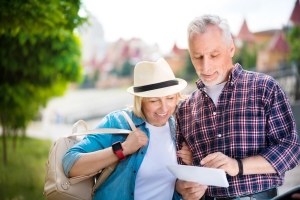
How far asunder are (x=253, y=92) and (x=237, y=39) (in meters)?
10.9

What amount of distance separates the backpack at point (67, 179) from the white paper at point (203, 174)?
54 cm

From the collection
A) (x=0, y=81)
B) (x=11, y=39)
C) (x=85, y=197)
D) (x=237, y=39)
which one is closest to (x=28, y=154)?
(x=0, y=81)

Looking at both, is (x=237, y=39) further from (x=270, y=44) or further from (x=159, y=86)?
(x=159, y=86)

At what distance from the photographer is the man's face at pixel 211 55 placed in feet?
7.02

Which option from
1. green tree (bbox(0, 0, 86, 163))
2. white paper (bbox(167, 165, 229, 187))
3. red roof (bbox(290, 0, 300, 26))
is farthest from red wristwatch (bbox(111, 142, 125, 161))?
red roof (bbox(290, 0, 300, 26))

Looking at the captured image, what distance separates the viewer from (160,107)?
2408mm

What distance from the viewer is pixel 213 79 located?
2191 millimetres

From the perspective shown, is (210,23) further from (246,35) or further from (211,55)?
(246,35)

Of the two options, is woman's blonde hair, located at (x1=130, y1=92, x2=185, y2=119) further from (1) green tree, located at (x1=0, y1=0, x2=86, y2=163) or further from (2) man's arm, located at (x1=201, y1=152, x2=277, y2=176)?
(1) green tree, located at (x1=0, y1=0, x2=86, y2=163)

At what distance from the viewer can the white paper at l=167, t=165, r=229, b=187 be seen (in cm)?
179

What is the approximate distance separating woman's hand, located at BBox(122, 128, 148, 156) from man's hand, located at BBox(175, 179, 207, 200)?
1.09 ft

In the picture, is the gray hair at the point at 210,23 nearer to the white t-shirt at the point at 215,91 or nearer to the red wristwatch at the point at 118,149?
the white t-shirt at the point at 215,91

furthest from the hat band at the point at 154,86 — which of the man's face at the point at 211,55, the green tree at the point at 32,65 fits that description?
the green tree at the point at 32,65

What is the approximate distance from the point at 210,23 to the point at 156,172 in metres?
0.95
